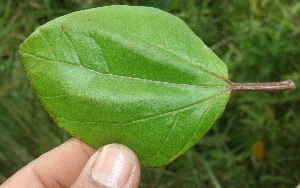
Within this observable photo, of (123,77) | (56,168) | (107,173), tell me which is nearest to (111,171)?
(107,173)

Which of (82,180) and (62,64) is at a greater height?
(62,64)

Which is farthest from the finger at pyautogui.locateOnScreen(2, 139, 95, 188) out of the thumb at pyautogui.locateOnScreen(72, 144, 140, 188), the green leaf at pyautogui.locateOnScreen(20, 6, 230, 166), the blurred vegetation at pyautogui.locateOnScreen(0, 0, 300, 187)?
the green leaf at pyautogui.locateOnScreen(20, 6, 230, 166)

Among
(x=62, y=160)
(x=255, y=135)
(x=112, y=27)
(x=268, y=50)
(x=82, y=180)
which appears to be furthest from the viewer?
(x=255, y=135)

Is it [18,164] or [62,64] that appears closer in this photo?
[62,64]

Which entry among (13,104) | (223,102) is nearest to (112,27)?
(223,102)

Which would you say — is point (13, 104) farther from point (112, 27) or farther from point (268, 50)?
point (112, 27)

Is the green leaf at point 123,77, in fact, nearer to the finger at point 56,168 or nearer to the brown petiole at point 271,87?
the brown petiole at point 271,87

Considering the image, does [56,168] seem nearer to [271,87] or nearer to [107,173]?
[107,173]

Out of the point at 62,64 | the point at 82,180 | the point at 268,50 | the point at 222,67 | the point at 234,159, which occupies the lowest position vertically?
the point at 234,159
